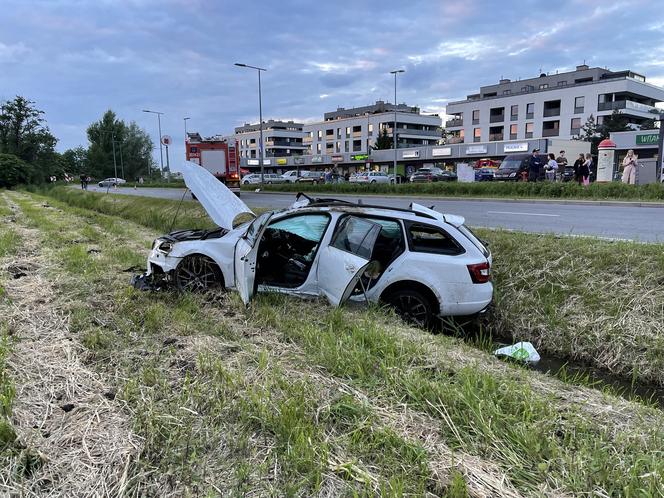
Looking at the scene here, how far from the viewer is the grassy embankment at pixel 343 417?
249 cm

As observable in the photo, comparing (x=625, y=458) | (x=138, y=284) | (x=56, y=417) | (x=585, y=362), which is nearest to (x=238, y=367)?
(x=56, y=417)

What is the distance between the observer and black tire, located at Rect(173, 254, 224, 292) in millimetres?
6363

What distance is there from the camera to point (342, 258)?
5254 millimetres

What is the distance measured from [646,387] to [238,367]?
4.37 m

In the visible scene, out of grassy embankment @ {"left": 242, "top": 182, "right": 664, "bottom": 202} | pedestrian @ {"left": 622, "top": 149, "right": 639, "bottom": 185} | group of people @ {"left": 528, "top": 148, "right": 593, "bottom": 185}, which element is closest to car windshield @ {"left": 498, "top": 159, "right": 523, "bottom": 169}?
group of people @ {"left": 528, "top": 148, "right": 593, "bottom": 185}

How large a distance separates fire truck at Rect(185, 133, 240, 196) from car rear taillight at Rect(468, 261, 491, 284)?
18.8 m

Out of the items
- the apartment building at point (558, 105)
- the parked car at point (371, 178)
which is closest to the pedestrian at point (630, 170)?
the parked car at point (371, 178)

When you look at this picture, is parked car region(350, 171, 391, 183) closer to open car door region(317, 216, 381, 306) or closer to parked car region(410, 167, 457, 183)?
parked car region(410, 167, 457, 183)

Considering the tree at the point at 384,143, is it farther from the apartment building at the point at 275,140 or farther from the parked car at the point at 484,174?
the parked car at the point at 484,174

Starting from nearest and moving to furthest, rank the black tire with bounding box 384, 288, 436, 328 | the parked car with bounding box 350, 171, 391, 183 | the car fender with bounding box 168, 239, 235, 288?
the black tire with bounding box 384, 288, 436, 328 < the car fender with bounding box 168, 239, 235, 288 < the parked car with bounding box 350, 171, 391, 183

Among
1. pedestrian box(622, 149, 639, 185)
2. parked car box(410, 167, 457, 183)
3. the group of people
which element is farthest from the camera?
parked car box(410, 167, 457, 183)

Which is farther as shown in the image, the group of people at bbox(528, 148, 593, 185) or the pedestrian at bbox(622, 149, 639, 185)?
the group of people at bbox(528, 148, 593, 185)

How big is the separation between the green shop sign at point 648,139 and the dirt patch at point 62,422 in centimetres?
5387

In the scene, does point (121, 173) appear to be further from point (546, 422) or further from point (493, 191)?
point (546, 422)
